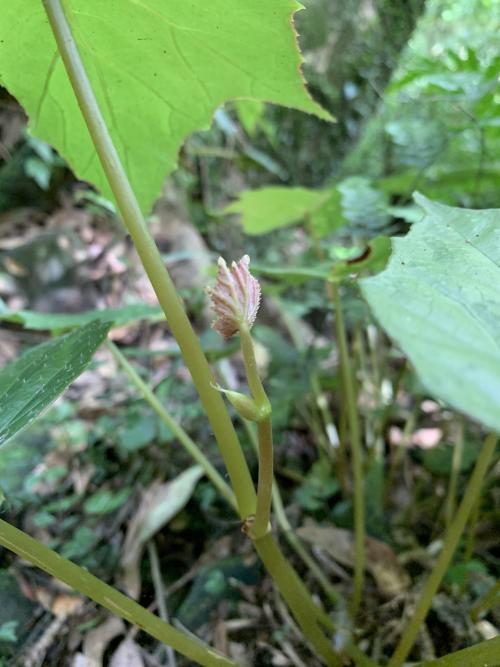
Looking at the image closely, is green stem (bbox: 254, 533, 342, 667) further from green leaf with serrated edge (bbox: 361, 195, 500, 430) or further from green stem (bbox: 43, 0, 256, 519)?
green leaf with serrated edge (bbox: 361, 195, 500, 430)

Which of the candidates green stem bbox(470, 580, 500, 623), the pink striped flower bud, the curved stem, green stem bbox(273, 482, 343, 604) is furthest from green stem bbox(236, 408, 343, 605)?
the pink striped flower bud

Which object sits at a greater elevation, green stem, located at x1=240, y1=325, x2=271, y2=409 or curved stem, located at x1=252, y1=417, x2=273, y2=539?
green stem, located at x1=240, y1=325, x2=271, y2=409

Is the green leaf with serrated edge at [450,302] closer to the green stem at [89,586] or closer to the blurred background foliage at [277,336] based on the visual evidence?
the blurred background foliage at [277,336]

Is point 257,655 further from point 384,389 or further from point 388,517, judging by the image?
point 384,389

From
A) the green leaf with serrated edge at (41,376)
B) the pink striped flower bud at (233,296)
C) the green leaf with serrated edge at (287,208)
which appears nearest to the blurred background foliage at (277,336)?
the green leaf with serrated edge at (287,208)

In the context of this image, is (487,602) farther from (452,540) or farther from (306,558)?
(306,558)

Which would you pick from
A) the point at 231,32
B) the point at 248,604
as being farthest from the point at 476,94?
the point at 248,604

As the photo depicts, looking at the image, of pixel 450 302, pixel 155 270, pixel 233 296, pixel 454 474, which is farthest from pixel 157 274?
pixel 454 474
